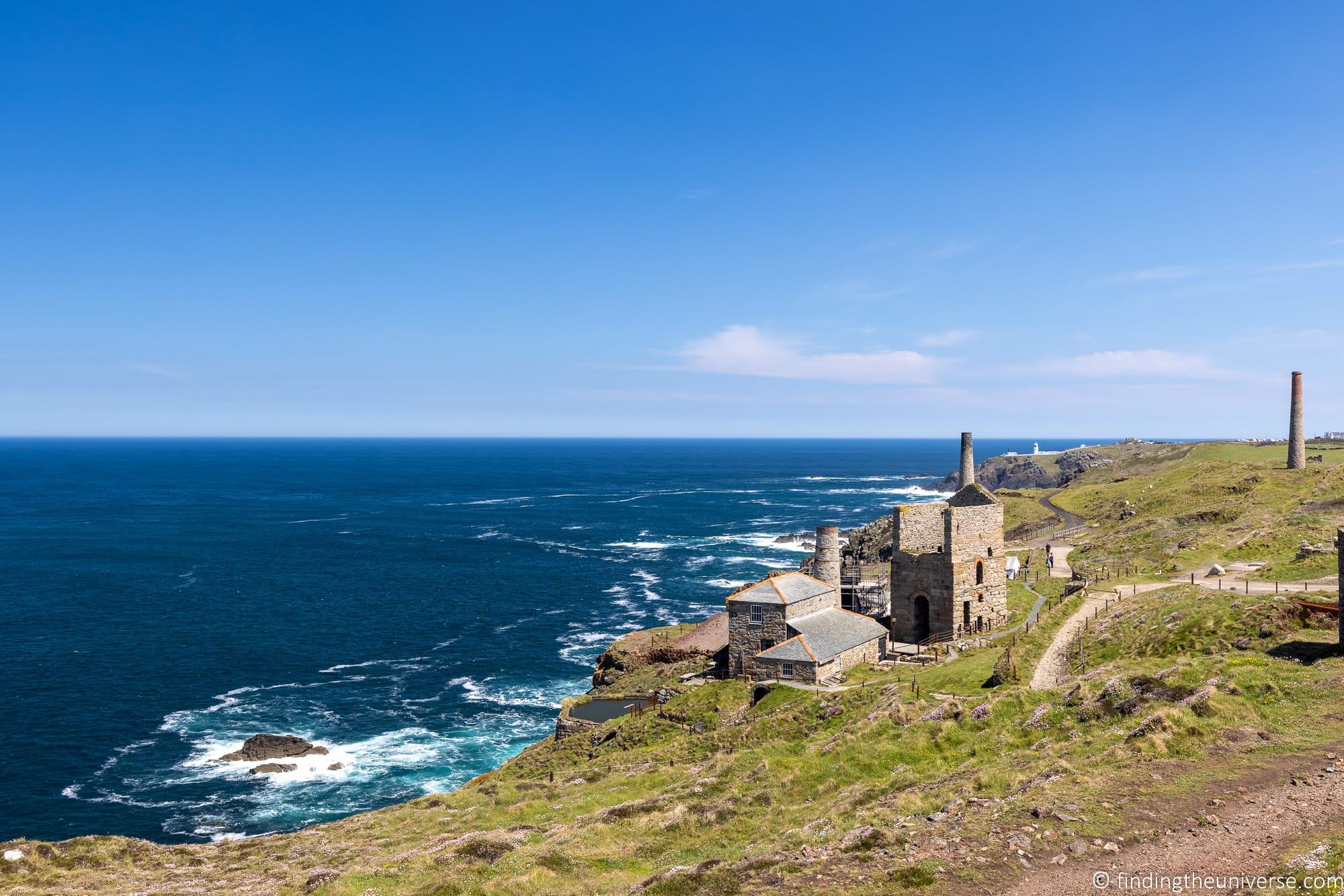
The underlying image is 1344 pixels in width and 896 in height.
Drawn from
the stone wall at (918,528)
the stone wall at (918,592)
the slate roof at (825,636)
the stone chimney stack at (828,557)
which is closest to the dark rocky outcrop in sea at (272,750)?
the slate roof at (825,636)

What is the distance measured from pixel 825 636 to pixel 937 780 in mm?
19225

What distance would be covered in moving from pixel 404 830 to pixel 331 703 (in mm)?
32673

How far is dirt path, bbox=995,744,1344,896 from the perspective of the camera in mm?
15281

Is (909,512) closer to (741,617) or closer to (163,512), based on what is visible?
(741,617)

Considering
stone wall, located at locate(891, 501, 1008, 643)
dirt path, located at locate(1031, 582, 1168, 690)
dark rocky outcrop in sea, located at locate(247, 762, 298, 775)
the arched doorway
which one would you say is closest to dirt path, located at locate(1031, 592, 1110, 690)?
dirt path, located at locate(1031, 582, 1168, 690)

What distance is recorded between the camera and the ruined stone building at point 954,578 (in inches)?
1773

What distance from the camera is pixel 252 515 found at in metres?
158

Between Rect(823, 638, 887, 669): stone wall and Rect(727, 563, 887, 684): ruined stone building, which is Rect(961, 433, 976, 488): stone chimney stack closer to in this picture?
Rect(727, 563, 887, 684): ruined stone building

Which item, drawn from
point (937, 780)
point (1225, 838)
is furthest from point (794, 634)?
point (1225, 838)

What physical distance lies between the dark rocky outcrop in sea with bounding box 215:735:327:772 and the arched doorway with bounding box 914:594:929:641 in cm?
3940

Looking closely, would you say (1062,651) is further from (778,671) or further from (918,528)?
(918,528)

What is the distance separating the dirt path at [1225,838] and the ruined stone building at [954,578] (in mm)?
26471

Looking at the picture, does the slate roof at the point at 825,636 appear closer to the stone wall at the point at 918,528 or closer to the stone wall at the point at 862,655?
the stone wall at the point at 862,655

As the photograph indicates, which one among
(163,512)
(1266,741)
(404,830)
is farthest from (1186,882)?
(163,512)
